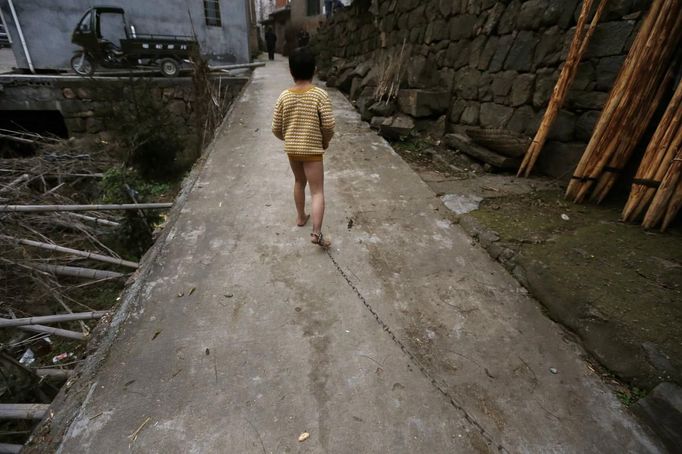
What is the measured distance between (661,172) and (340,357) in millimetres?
2698

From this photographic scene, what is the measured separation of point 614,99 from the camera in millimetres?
2646

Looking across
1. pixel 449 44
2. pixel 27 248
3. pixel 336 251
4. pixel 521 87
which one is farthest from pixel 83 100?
pixel 521 87

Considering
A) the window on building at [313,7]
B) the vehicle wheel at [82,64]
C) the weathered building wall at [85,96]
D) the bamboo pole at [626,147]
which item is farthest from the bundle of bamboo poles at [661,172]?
the window on building at [313,7]

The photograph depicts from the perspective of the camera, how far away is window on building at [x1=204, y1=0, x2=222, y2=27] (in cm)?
1214

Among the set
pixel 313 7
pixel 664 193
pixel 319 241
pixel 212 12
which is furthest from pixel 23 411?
pixel 313 7

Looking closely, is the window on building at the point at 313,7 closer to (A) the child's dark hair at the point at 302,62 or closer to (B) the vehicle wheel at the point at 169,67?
(B) the vehicle wheel at the point at 169,67

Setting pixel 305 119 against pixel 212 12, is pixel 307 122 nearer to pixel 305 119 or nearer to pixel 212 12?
pixel 305 119

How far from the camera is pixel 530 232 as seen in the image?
2576 mm

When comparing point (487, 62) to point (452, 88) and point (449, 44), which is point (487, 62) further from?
point (449, 44)

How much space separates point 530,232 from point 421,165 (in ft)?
6.41

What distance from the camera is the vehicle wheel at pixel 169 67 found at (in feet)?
31.7

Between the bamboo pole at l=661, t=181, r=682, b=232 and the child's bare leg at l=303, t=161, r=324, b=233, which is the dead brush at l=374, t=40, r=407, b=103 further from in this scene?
the bamboo pole at l=661, t=181, r=682, b=232

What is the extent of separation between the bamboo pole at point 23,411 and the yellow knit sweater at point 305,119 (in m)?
1.99

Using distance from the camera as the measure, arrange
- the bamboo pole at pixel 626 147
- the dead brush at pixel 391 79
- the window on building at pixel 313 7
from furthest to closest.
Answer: the window on building at pixel 313 7
the dead brush at pixel 391 79
the bamboo pole at pixel 626 147
